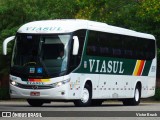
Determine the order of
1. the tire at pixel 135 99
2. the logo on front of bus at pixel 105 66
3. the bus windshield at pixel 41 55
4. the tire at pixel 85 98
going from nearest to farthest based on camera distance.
Result: the bus windshield at pixel 41 55 → the tire at pixel 85 98 → the logo on front of bus at pixel 105 66 → the tire at pixel 135 99

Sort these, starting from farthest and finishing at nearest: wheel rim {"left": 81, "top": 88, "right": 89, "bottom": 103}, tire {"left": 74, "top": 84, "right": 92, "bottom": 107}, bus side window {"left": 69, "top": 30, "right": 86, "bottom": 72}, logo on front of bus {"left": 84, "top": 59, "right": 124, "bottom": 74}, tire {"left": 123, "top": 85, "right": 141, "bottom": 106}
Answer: tire {"left": 123, "top": 85, "right": 141, "bottom": 106}
logo on front of bus {"left": 84, "top": 59, "right": 124, "bottom": 74}
wheel rim {"left": 81, "top": 88, "right": 89, "bottom": 103}
tire {"left": 74, "top": 84, "right": 92, "bottom": 107}
bus side window {"left": 69, "top": 30, "right": 86, "bottom": 72}

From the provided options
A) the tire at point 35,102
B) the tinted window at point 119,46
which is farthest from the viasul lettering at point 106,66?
the tire at point 35,102

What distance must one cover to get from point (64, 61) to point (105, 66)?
3786 mm

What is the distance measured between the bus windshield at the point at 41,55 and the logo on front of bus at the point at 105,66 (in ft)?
5.58

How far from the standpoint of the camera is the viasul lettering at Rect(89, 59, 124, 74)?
30469 mm

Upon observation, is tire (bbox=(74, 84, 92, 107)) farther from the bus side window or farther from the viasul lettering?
the bus side window

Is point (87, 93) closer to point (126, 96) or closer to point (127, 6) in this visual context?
point (126, 96)

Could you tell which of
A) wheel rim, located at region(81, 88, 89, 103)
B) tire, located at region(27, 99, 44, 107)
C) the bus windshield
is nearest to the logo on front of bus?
wheel rim, located at region(81, 88, 89, 103)

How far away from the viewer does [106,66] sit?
31.8 meters

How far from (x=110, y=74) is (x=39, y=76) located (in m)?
4.92

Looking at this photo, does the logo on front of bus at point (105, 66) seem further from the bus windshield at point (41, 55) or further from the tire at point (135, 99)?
the tire at point (135, 99)

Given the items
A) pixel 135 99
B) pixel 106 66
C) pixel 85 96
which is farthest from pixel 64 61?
pixel 135 99

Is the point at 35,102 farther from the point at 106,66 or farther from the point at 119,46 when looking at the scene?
the point at 119,46

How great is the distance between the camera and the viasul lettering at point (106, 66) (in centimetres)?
3047
